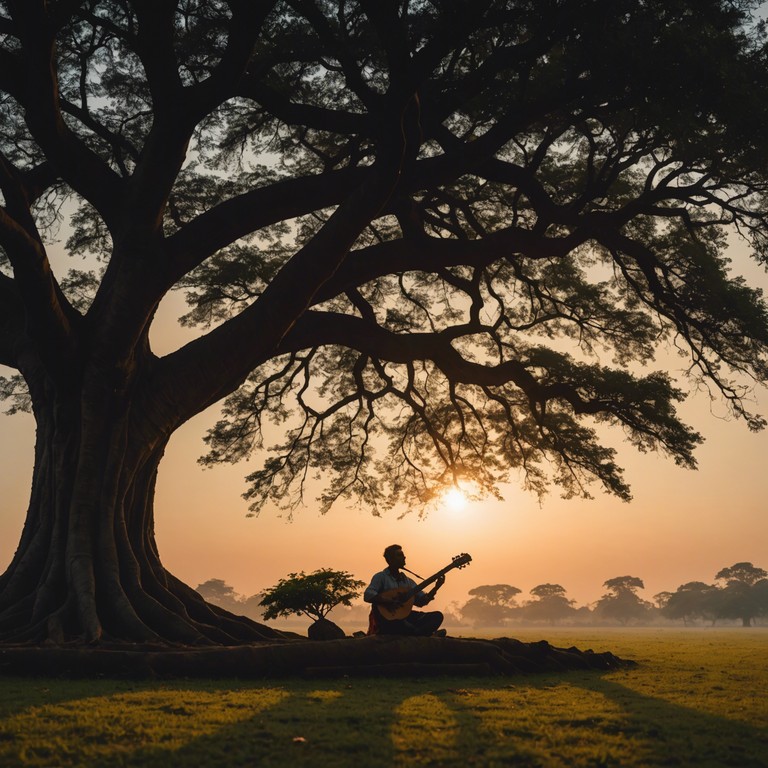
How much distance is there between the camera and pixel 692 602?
133500 millimetres

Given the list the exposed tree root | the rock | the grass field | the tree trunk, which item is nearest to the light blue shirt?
the exposed tree root

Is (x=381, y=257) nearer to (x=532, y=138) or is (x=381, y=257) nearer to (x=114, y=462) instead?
(x=532, y=138)

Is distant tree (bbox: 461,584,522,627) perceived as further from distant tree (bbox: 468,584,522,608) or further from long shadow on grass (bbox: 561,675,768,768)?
long shadow on grass (bbox: 561,675,768,768)

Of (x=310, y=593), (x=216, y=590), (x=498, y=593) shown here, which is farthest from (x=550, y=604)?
(x=310, y=593)

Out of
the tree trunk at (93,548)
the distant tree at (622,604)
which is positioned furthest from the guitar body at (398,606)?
the distant tree at (622,604)

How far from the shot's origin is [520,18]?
9898 mm

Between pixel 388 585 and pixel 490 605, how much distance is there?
527 ft

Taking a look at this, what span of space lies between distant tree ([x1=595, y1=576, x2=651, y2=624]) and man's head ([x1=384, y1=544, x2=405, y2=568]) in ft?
485

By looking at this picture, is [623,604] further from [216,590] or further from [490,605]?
[216,590]

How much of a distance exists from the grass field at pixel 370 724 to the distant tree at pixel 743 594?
121 meters

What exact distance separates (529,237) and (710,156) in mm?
3234

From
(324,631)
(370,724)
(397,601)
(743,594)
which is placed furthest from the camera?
(743,594)

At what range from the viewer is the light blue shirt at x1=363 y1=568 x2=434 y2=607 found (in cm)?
817

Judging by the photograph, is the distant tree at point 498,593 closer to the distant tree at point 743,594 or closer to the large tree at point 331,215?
the distant tree at point 743,594
